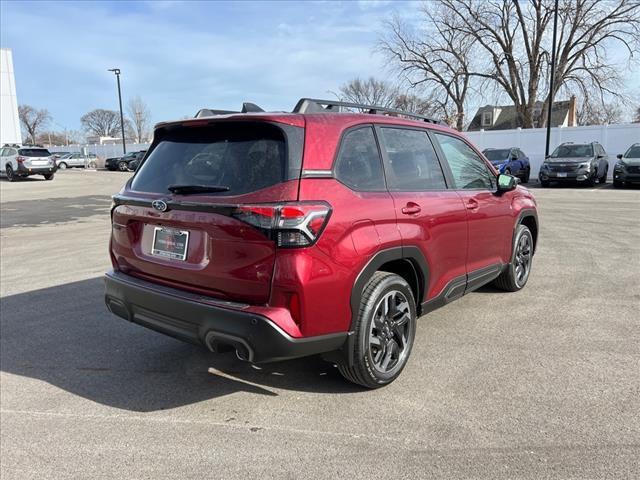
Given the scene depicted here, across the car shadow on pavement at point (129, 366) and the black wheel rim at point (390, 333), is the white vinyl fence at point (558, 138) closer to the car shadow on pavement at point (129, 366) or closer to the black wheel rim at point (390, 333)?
the black wheel rim at point (390, 333)

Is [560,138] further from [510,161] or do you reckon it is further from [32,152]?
[32,152]

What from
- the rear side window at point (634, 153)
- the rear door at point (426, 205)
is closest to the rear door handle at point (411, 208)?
the rear door at point (426, 205)

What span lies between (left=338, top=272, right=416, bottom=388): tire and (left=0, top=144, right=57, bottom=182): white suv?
95.8 ft

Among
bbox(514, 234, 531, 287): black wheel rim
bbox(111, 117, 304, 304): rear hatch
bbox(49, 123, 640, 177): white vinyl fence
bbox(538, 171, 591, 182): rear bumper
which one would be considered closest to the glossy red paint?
bbox(111, 117, 304, 304): rear hatch

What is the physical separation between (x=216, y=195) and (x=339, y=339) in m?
1.13

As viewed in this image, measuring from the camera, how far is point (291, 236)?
2.78 metres

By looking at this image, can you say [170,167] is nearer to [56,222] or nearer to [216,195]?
[216,195]

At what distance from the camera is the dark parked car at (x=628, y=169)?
18.5 metres

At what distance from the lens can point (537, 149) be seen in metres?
29.5

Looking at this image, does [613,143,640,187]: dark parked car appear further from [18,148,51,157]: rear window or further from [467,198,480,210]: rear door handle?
[18,148,51,157]: rear window

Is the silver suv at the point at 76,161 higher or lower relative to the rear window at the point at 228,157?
higher

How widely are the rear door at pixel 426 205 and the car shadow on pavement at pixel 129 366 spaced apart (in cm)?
114

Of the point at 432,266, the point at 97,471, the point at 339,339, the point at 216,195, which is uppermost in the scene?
the point at 216,195

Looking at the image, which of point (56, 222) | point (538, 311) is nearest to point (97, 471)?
point (538, 311)
